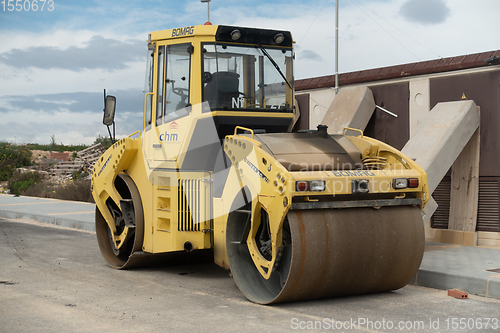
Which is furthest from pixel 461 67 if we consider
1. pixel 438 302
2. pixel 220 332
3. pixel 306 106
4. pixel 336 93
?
pixel 220 332

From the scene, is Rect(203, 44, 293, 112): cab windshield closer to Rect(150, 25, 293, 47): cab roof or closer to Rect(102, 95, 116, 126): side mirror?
Rect(150, 25, 293, 47): cab roof

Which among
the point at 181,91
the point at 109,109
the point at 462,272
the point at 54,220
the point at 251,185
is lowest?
the point at 54,220

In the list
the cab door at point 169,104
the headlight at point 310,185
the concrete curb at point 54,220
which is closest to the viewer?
the headlight at point 310,185

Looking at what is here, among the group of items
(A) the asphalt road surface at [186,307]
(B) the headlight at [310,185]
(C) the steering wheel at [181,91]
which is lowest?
(A) the asphalt road surface at [186,307]

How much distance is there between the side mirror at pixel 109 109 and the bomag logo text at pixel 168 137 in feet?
3.48

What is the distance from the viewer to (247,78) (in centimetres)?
756

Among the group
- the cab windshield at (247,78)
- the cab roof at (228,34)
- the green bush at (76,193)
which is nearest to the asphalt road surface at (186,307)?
the cab windshield at (247,78)

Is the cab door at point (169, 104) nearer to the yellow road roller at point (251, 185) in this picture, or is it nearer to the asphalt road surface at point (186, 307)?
the yellow road roller at point (251, 185)

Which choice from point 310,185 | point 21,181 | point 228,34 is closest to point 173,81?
point 228,34

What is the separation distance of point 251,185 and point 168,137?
6.51 feet

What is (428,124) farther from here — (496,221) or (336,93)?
(336,93)

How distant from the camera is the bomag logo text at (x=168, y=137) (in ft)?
24.7

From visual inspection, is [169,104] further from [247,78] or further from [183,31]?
[247,78]

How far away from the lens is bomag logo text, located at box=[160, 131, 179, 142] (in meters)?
7.52
